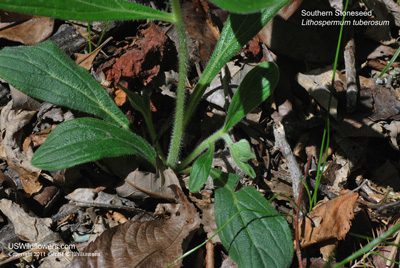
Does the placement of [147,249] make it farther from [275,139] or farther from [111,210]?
[275,139]

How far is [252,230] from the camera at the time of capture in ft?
6.59

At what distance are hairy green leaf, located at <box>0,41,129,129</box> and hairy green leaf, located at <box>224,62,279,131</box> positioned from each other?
2.69 feet

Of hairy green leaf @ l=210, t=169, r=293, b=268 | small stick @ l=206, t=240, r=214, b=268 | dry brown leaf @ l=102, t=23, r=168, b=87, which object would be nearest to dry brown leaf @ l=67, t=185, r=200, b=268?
small stick @ l=206, t=240, r=214, b=268

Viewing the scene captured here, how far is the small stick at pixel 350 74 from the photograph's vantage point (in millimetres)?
2666

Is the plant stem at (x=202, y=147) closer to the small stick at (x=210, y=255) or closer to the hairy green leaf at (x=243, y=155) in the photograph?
the hairy green leaf at (x=243, y=155)

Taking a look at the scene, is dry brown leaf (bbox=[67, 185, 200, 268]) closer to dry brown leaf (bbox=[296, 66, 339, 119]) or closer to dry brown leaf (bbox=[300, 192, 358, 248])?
dry brown leaf (bbox=[300, 192, 358, 248])

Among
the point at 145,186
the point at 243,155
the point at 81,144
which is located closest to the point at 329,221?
the point at 243,155

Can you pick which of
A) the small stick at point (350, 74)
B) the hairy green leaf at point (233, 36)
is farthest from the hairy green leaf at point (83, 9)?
the small stick at point (350, 74)

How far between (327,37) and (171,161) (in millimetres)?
1635

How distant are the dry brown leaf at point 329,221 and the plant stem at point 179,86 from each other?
956mm

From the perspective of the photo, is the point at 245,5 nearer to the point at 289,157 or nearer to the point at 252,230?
the point at 252,230

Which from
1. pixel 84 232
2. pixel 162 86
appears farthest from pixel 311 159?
pixel 84 232

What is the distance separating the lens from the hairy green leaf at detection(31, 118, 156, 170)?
1.86 meters

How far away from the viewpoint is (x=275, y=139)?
2.59 m
